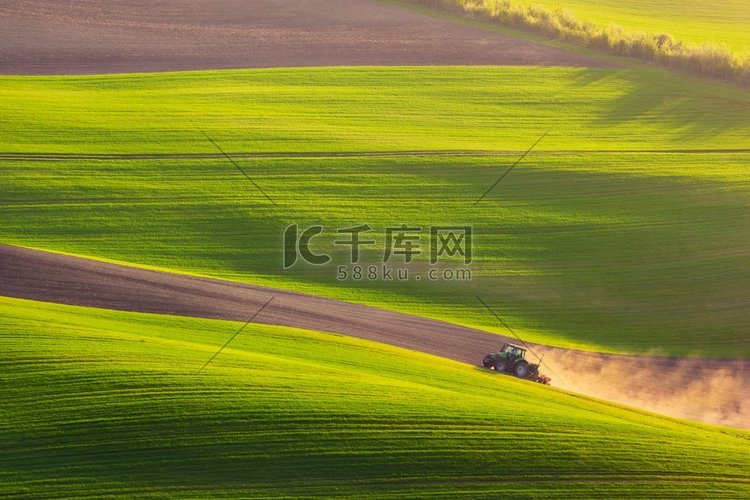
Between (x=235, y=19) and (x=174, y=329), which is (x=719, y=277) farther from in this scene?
(x=235, y=19)

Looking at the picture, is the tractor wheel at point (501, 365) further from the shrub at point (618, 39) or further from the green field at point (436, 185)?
the shrub at point (618, 39)

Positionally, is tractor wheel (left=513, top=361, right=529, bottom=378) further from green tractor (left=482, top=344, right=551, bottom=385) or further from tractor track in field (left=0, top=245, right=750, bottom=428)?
tractor track in field (left=0, top=245, right=750, bottom=428)

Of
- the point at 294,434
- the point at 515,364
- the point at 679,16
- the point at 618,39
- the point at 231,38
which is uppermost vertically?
the point at 679,16

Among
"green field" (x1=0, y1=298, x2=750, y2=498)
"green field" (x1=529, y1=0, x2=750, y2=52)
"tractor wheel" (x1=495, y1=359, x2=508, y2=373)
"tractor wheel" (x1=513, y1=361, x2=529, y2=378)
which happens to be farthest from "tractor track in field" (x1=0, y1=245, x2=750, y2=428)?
"green field" (x1=529, y1=0, x2=750, y2=52)

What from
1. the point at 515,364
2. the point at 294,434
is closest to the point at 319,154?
the point at 515,364

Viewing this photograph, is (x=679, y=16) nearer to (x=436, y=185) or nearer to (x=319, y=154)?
(x=436, y=185)

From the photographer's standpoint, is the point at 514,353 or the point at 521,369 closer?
the point at 521,369

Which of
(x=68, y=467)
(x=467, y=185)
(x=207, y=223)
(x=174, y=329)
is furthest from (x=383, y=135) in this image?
(x=68, y=467)
